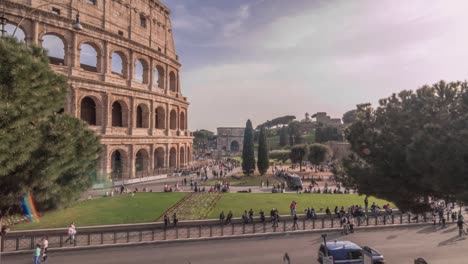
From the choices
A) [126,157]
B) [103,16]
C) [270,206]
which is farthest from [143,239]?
[103,16]

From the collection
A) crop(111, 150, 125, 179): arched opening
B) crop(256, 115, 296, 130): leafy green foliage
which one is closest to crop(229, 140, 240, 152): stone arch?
crop(256, 115, 296, 130): leafy green foliage

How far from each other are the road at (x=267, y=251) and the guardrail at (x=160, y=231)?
736 mm

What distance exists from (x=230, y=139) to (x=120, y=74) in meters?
88.7

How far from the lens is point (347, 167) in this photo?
41.8 ft

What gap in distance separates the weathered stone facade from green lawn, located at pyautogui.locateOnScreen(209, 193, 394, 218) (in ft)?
317

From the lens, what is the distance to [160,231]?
58.6ft

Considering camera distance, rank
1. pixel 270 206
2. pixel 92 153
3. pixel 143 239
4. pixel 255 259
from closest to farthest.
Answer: pixel 92 153, pixel 255 259, pixel 143 239, pixel 270 206

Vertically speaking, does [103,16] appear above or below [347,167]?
above

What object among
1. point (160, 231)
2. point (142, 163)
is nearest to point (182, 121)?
point (142, 163)

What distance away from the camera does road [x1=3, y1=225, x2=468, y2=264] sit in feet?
45.0

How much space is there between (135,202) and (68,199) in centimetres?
1481

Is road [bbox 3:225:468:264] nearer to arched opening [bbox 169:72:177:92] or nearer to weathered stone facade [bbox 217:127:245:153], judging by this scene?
arched opening [bbox 169:72:177:92]

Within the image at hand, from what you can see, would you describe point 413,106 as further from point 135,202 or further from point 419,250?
point 135,202

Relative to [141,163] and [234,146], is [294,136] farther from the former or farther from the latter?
[141,163]
